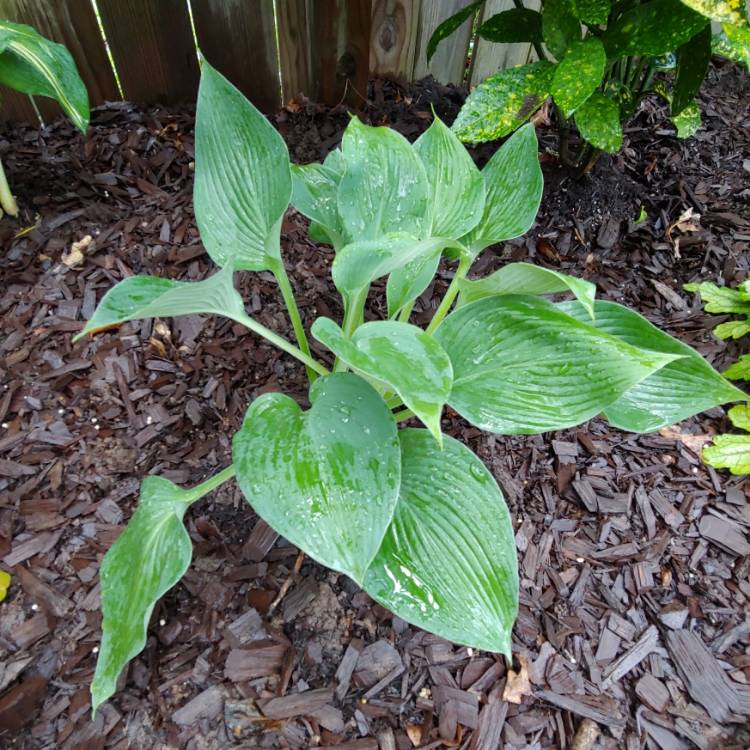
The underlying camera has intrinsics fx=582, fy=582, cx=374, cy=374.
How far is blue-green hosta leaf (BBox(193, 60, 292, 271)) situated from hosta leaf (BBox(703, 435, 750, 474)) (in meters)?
1.11

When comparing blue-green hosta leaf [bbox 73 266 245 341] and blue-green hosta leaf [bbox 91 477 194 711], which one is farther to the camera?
blue-green hosta leaf [bbox 91 477 194 711]

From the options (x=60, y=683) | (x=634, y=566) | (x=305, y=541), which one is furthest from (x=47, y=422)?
(x=634, y=566)

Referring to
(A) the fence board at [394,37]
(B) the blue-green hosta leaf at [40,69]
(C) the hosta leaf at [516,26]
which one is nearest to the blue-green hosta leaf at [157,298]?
(B) the blue-green hosta leaf at [40,69]

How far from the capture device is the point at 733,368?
4.87 ft

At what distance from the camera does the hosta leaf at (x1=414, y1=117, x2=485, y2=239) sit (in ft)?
3.50

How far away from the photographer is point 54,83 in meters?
1.27

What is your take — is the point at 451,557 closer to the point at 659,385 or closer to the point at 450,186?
the point at 659,385

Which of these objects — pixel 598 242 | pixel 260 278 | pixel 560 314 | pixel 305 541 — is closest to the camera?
pixel 305 541

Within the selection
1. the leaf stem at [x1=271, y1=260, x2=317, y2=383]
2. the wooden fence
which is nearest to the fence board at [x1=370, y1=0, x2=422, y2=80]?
the wooden fence

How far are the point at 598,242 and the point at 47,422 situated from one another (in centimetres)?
154

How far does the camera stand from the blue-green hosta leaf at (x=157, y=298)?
0.74 meters

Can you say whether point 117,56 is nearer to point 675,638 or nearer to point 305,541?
point 305,541

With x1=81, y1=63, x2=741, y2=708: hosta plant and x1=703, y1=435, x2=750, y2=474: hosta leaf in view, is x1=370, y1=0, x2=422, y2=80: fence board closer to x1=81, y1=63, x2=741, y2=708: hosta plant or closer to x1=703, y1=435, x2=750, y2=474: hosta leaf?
x1=81, y1=63, x2=741, y2=708: hosta plant

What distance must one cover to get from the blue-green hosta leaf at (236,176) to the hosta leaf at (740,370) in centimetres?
119
